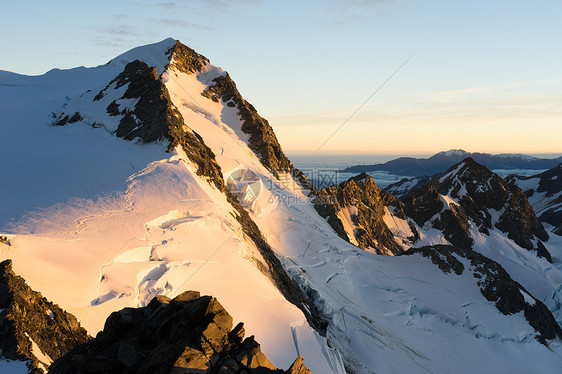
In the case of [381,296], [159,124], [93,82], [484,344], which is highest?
[93,82]

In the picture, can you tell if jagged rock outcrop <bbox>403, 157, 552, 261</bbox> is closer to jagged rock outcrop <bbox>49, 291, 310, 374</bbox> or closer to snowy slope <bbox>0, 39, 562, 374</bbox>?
snowy slope <bbox>0, 39, 562, 374</bbox>

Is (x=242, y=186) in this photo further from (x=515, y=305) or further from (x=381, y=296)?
(x=515, y=305)

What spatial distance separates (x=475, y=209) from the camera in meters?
103

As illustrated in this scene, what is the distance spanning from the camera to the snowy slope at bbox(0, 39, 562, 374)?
20344mm

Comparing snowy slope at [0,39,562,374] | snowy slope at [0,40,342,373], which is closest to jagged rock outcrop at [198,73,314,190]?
snowy slope at [0,39,562,374]

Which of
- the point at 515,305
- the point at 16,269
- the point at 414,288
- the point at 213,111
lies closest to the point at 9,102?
the point at 213,111

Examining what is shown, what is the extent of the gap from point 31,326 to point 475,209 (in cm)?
11151

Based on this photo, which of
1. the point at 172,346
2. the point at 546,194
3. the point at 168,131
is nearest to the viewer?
the point at 172,346

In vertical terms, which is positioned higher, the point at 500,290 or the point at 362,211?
the point at 362,211

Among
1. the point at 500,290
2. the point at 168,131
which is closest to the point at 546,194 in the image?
the point at 500,290

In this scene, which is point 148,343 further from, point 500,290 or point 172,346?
point 500,290

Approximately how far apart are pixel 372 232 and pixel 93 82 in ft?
218

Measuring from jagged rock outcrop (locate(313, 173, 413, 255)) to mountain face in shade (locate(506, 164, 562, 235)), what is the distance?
274 ft

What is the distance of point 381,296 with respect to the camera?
41719 millimetres
